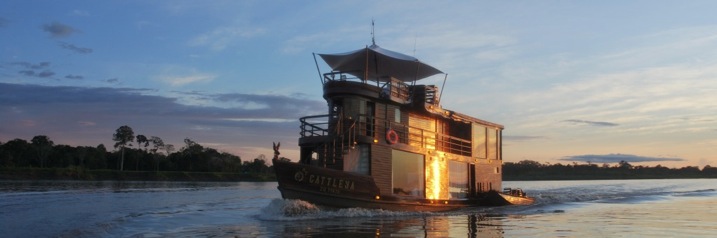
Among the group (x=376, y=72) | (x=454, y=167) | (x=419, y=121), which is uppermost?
(x=376, y=72)

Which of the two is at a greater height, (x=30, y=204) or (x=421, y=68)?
(x=421, y=68)

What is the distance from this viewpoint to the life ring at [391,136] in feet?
71.1

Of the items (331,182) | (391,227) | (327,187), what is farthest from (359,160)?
(391,227)

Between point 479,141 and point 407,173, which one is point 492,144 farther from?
point 407,173

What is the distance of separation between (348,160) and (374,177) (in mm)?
1177

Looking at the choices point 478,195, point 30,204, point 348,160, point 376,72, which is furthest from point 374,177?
point 30,204

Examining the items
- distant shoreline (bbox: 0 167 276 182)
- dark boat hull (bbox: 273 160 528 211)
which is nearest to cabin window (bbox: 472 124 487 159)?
dark boat hull (bbox: 273 160 528 211)

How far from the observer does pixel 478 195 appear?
88.7ft

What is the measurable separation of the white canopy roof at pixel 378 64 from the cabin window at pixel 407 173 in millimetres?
3898

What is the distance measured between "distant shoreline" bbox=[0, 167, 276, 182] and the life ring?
65736mm

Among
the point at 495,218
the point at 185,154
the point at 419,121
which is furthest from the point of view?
the point at 185,154

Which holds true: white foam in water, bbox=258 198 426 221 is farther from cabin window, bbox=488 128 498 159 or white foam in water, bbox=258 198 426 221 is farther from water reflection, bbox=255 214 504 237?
cabin window, bbox=488 128 498 159

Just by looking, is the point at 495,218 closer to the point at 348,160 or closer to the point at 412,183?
the point at 412,183

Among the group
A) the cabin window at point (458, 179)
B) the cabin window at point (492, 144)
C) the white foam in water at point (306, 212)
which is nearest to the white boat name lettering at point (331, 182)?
the white foam in water at point (306, 212)
